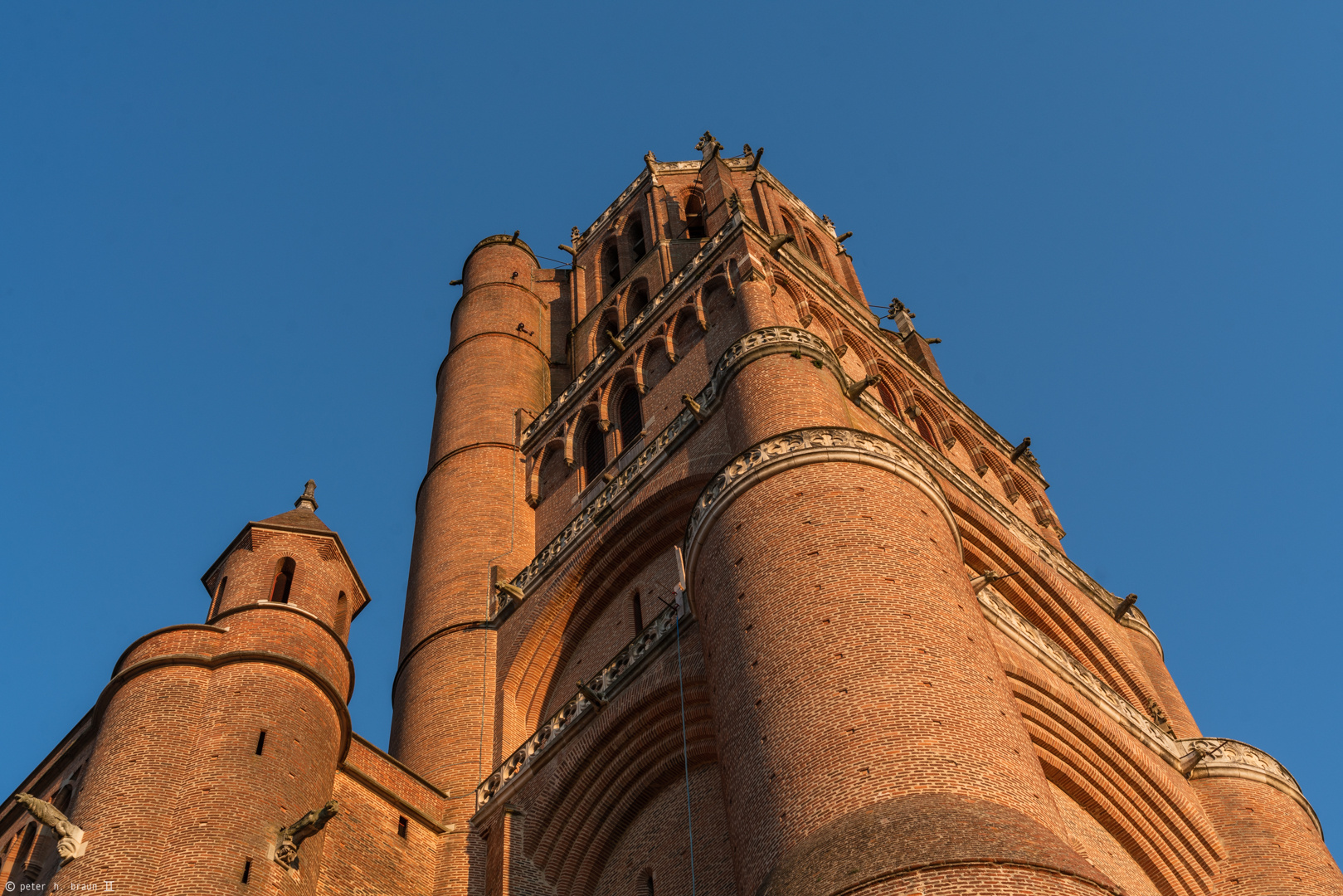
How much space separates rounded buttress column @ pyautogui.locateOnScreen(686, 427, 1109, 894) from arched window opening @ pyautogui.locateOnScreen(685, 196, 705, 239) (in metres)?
16.5

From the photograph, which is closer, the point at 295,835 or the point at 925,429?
the point at 295,835

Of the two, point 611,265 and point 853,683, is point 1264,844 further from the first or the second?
point 611,265

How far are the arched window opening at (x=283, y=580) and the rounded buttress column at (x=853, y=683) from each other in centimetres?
603

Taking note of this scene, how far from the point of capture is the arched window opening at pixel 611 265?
3195 centimetres

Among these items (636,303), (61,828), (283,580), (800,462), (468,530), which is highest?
(636,303)

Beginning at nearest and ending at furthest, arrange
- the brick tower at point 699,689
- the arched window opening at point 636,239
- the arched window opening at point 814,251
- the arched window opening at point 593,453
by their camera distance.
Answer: the brick tower at point 699,689 → the arched window opening at point 593,453 → the arched window opening at point 814,251 → the arched window opening at point 636,239

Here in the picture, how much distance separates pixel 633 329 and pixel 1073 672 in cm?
1119

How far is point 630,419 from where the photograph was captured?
24.3 m

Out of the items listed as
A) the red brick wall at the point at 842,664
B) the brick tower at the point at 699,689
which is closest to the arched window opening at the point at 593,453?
the brick tower at the point at 699,689

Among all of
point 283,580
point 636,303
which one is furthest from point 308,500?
point 636,303

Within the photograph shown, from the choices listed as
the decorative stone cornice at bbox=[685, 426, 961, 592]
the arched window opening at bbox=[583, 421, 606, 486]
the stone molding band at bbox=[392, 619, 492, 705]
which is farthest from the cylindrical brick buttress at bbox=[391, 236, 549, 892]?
the decorative stone cornice at bbox=[685, 426, 961, 592]

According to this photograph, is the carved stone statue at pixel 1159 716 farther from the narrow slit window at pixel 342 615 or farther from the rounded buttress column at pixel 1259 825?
the narrow slit window at pixel 342 615

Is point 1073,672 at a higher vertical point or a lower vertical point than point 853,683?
higher

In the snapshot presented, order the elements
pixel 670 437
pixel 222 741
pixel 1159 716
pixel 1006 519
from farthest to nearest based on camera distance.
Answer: pixel 1006 519 < pixel 670 437 < pixel 1159 716 < pixel 222 741
